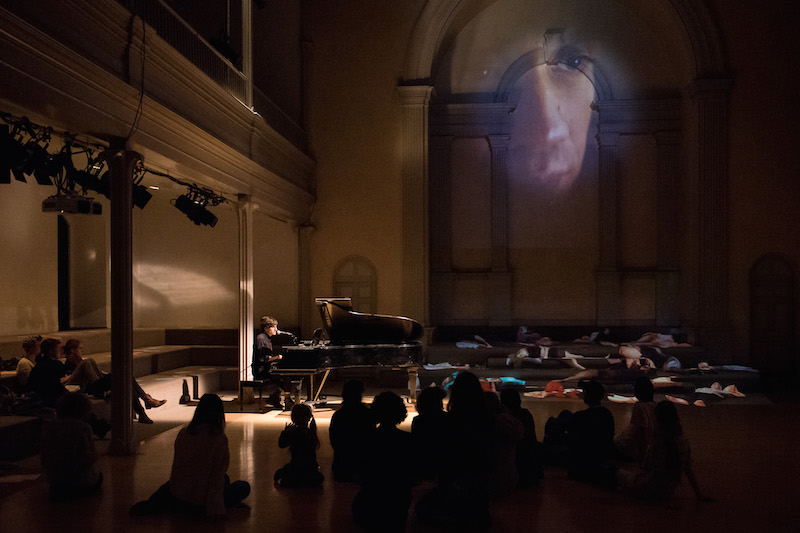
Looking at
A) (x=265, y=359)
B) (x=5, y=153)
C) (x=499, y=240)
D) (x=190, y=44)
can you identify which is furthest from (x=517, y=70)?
(x=5, y=153)

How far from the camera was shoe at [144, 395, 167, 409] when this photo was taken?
891 cm

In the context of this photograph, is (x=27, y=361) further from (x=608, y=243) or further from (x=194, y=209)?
(x=608, y=243)

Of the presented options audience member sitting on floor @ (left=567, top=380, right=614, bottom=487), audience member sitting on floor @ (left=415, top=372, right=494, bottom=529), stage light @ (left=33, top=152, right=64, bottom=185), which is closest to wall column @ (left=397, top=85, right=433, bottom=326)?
audience member sitting on floor @ (left=567, top=380, right=614, bottom=487)

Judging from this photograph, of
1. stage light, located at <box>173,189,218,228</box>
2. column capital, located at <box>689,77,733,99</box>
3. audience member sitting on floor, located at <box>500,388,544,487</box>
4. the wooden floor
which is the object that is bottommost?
the wooden floor

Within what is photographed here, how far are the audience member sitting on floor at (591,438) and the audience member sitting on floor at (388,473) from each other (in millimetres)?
1988

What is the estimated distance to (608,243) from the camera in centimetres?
1352

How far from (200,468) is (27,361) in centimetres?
444

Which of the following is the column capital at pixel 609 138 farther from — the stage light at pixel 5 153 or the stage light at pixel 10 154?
the stage light at pixel 5 153

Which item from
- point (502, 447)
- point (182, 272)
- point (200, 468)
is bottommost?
point (200, 468)

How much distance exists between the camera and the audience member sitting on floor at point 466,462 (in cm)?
450

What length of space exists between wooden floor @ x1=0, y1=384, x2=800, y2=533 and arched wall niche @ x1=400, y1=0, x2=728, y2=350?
5585 mm

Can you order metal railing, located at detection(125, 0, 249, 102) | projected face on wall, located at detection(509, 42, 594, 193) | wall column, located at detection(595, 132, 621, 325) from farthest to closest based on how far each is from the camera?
projected face on wall, located at detection(509, 42, 594, 193)
wall column, located at detection(595, 132, 621, 325)
metal railing, located at detection(125, 0, 249, 102)

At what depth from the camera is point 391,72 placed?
12.9 m

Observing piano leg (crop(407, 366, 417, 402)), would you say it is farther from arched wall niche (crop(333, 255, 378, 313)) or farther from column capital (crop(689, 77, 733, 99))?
column capital (crop(689, 77, 733, 99))
